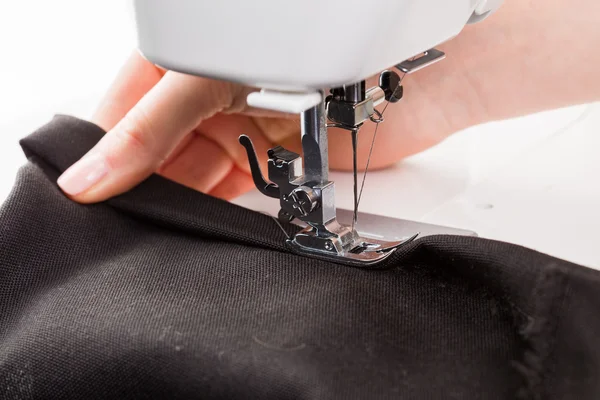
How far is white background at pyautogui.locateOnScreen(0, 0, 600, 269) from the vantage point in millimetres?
891

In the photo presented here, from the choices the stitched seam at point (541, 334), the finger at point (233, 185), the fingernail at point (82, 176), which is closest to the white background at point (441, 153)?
the finger at point (233, 185)

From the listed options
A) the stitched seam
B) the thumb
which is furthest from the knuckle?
the stitched seam

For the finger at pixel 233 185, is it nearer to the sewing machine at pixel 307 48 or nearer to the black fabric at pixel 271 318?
the black fabric at pixel 271 318

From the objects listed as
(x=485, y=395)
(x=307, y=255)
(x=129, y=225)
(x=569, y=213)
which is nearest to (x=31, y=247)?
(x=129, y=225)

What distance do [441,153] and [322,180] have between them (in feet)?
1.50

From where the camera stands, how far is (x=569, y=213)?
0.90 meters

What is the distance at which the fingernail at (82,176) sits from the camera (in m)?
0.83

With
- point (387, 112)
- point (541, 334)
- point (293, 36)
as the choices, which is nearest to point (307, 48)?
point (293, 36)

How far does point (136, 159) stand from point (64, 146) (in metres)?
0.10

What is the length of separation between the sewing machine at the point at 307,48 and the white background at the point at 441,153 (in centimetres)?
8

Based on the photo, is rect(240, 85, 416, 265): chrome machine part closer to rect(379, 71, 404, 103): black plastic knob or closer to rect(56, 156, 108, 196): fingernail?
rect(379, 71, 404, 103): black plastic knob

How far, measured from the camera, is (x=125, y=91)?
1.09 m

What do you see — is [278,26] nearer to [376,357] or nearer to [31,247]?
[376,357]

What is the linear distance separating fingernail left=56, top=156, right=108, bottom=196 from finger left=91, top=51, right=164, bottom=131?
0.60 ft
